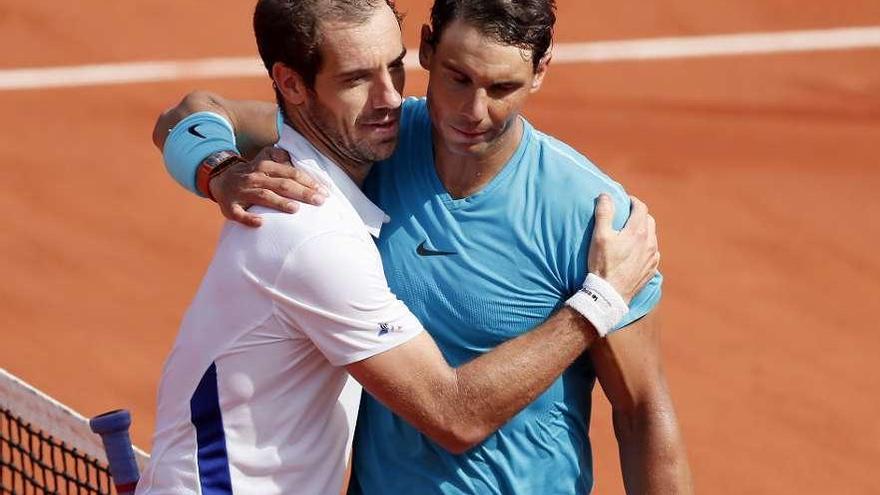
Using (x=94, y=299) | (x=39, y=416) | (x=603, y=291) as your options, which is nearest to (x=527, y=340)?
(x=603, y=291)

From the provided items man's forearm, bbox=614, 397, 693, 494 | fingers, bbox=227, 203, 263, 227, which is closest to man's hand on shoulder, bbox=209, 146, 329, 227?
fingers, bbox=227, 203, 263, 227

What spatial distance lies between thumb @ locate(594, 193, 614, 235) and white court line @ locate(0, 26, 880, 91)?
8.53 metres

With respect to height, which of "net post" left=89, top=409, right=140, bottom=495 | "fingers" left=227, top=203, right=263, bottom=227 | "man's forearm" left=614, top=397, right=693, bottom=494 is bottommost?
"net post" left=89, top=409, right=140, bottom=495

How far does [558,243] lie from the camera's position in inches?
182

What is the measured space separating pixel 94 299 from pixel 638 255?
21.1 ft

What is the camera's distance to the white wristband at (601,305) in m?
4.41

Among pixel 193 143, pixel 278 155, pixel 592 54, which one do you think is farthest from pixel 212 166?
pixel 592 54

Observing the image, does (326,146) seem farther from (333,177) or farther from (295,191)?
(295,191)

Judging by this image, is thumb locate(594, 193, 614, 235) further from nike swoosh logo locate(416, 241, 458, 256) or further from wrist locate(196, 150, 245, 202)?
wrist locate(196, 150, 245, 202)

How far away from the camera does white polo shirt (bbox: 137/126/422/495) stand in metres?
4.34

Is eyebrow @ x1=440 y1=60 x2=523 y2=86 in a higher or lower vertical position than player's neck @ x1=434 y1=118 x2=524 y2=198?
higher

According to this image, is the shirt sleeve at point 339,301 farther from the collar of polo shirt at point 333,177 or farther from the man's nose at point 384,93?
the man's nose at point 384,93

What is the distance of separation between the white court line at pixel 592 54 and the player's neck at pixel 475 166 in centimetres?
829

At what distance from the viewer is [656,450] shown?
183 inches
